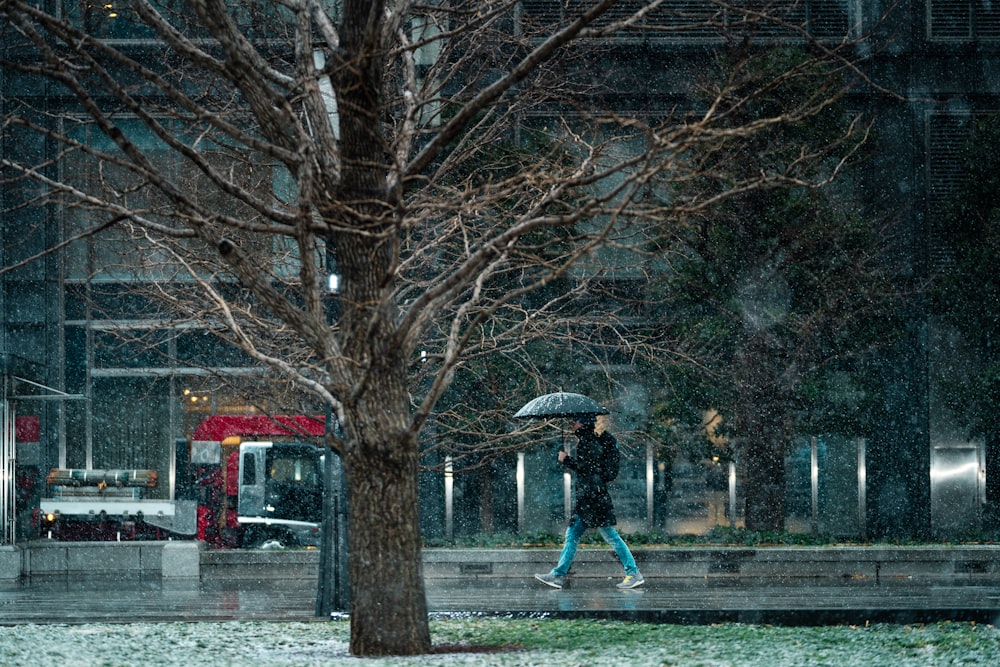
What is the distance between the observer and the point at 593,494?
48.7 ft

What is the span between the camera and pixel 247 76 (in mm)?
8961

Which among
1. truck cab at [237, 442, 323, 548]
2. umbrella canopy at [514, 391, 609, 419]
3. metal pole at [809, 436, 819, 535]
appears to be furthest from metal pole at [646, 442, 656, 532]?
umbrella canopy at [514, 391, 609, 419]

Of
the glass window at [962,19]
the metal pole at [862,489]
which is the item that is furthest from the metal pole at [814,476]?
the glass window at [962,19]

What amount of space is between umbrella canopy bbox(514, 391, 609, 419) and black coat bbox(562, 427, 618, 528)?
246 mm

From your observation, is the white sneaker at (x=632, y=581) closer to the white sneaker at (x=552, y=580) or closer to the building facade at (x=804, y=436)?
the white sneaker at (x=552, y=580)

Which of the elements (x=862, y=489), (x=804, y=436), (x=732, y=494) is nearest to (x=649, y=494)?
(x=732, y=494)

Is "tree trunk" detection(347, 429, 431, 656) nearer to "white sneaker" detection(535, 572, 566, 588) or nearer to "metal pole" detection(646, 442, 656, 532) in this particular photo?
"white sneaker" detection(535, 572, 566, 588)

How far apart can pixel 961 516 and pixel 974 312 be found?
4.83m

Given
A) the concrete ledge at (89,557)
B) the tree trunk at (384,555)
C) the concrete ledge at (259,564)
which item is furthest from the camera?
the concrete ledge at (89,557)

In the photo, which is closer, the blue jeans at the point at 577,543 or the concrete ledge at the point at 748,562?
the blue jeans at the point at 577,543

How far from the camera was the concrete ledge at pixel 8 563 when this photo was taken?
61.4 ft

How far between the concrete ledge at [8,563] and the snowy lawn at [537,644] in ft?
26.5

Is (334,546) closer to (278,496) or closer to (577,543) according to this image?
(577,543)

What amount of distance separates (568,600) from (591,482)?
139 cm
